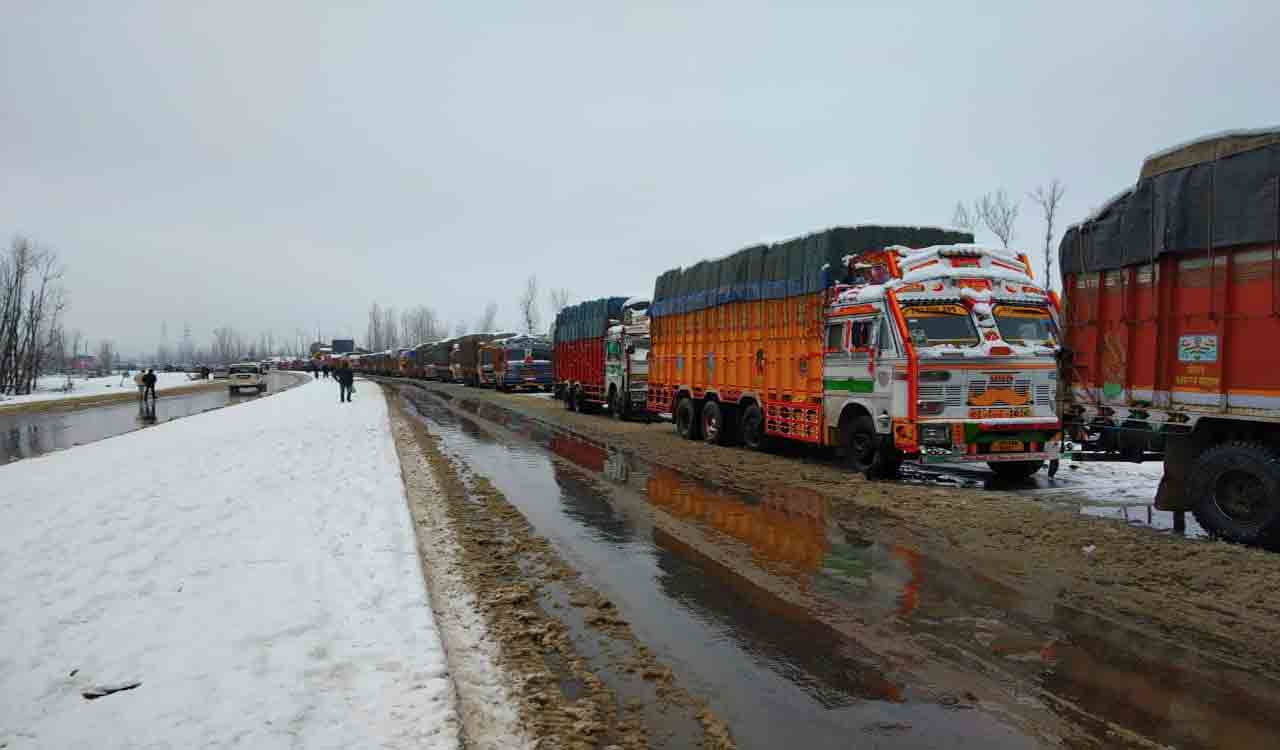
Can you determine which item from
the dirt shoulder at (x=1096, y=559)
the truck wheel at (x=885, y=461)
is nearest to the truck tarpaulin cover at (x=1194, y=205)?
the dirt shoulder at (x=1096, y=559)

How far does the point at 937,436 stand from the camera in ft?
33.5

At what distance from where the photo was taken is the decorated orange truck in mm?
10367

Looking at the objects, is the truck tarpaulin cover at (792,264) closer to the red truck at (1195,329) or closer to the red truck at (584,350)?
the red truck at (1195,329)

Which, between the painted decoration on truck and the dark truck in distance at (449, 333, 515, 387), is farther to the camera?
the dark truck in distance at (449, 333, 515, 387)

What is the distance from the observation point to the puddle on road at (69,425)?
58.7 feet

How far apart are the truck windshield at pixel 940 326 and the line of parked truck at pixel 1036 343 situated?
0.02 metres

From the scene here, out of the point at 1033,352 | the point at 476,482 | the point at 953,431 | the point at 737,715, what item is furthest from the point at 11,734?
the point at 1033,352

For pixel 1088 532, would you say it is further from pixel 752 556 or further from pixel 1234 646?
pixel 752 556

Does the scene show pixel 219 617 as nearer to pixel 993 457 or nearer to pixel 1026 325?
pixel 993 457

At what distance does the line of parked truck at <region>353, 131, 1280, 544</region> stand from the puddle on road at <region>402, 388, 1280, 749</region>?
2874mm

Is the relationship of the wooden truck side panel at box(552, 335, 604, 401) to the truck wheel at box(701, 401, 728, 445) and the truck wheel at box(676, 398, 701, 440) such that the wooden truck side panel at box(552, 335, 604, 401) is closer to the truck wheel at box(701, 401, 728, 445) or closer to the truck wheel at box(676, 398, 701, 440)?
the truck wheel at box(676, 398, 701, 440)

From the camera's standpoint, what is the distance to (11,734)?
12.0 ft

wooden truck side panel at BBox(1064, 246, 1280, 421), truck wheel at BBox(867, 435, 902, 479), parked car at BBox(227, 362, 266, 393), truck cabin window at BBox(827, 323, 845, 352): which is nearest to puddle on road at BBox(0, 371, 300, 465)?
parked car at BBox(227, 362, 266, 393)

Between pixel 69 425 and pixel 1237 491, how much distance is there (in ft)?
95.9
